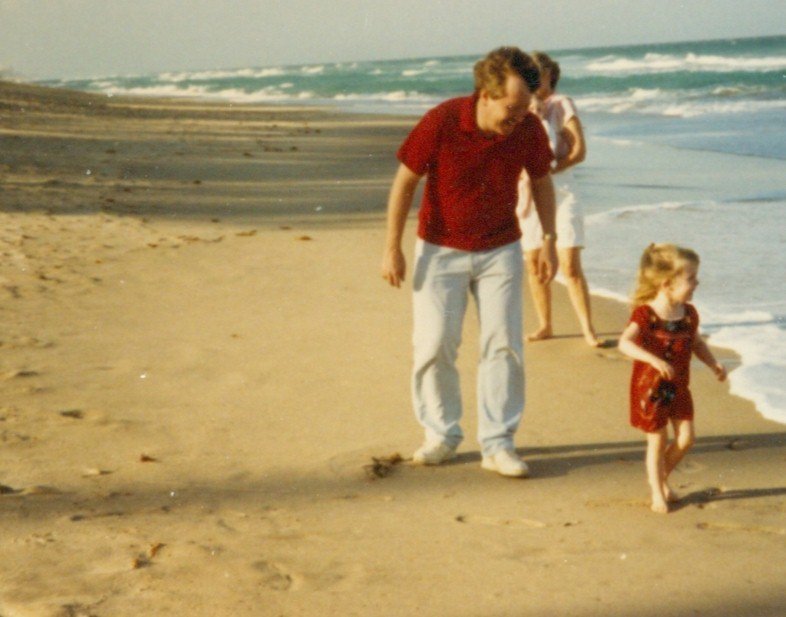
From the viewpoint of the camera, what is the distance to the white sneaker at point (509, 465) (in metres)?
4.56

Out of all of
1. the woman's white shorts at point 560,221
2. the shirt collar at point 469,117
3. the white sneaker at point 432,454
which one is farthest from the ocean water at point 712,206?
the shirt collar at point 469,117

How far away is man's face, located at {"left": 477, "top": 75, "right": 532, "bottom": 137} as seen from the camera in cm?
419

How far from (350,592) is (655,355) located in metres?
1.41

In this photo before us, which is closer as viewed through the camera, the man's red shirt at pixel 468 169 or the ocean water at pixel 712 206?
the man's red shirt at pixel 468 169

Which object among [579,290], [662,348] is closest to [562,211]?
[579,290]

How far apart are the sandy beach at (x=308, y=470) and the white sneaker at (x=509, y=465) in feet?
0.25

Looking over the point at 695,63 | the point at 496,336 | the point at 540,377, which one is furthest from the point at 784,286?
the point at 695,63

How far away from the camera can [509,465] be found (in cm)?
456

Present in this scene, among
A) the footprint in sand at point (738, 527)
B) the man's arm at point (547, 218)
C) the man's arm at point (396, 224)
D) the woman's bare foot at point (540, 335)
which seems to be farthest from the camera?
the woman's bare foot at point (540, 335)

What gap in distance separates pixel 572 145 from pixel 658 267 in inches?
80.9

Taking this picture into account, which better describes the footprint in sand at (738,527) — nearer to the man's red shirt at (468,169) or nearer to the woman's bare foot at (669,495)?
the woman's bare foot at (669,495)

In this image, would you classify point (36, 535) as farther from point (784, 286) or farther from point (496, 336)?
point (784, 286)

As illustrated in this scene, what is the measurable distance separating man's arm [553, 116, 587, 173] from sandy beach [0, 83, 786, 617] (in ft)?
3.56

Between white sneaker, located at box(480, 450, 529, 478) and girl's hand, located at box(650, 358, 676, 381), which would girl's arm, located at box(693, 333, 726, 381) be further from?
white sneaker, located at box(480, 450, 529, 478)
